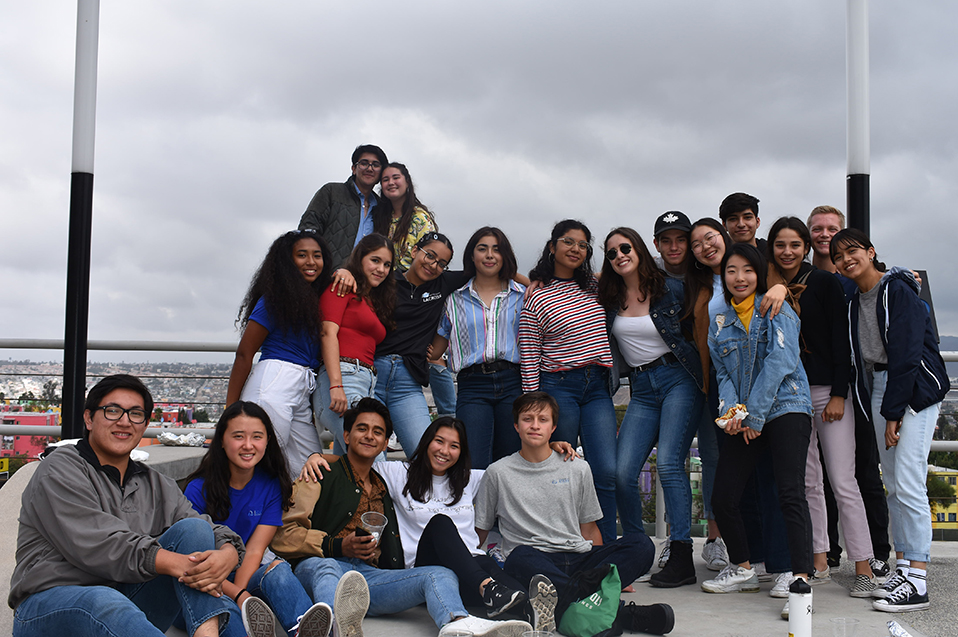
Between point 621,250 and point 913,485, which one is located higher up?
point 621,250

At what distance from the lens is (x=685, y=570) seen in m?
3.91

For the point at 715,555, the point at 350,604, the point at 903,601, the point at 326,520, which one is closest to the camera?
the point at 350,604

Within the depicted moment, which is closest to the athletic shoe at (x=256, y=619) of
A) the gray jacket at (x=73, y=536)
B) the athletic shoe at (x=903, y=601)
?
the gray jacket at (x=73, y=536)

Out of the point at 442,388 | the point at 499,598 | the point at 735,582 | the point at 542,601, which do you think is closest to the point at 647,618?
the point at 542,601

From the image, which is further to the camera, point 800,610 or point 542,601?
point 542,601

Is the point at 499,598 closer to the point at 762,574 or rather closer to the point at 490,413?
the point at 490,413

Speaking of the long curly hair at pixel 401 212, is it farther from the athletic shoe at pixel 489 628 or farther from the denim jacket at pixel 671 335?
the athletic shoe at pixel 489 628

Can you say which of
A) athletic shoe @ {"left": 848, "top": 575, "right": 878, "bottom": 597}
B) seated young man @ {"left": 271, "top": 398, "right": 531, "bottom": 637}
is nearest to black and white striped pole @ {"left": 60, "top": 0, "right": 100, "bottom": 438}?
seated young man @ {"left": 271, "top": 398, "right": 531, "bottom": 637}

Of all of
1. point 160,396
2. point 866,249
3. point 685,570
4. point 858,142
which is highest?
point 858,142

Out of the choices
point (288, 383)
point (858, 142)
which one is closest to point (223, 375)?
point (288, 383)

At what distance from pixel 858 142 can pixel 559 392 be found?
2551mm

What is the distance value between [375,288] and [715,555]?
2.39 meters

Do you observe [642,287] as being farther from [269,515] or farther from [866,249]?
[269,515]

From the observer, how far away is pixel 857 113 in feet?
15.7
